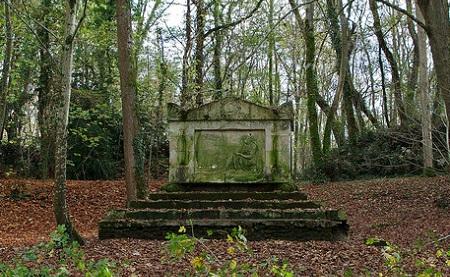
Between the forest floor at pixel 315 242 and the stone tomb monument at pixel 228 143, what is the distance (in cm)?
164

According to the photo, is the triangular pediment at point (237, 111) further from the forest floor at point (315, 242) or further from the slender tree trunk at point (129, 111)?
the forest floor at point (315, 242)

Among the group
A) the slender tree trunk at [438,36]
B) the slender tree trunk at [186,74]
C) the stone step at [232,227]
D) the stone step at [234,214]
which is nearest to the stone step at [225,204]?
the stone step at [234,214]

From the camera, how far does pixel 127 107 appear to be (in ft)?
43.3

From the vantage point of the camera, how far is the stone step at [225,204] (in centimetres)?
1070

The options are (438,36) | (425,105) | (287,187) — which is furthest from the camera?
(425,105)

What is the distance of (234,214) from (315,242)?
157 centimetres

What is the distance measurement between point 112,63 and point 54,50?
355 centimetres

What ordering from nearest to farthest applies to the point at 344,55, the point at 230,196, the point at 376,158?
the point at 230,196
the point at 376,158
the point at 344,55

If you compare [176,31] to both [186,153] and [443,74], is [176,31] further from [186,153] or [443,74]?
[443,74]

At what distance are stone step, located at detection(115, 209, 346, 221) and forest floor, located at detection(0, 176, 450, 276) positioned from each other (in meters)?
0.60

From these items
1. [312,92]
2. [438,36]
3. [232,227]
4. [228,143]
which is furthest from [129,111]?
[312,92]

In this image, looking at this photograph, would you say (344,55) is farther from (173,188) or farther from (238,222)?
(238,222)

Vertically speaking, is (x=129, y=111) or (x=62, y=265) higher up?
(x=129, y=111)

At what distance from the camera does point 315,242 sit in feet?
31.4
